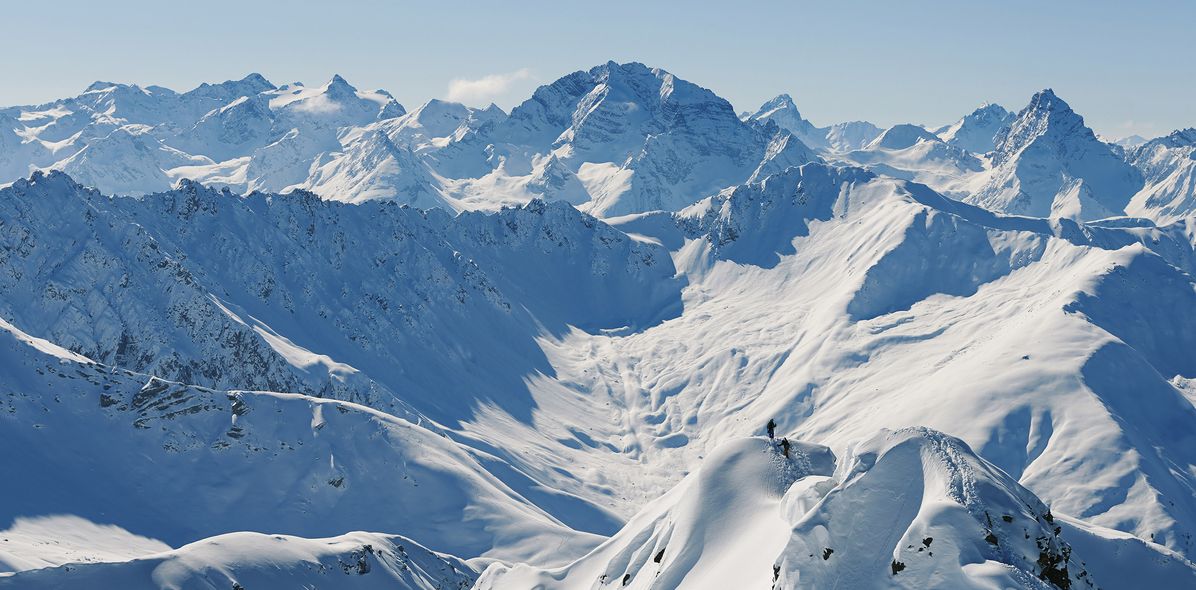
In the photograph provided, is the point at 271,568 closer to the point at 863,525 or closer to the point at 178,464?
the point at 178,464

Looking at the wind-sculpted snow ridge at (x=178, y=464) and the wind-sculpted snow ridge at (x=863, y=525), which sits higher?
the wind-sculpted snow ridge at (x=863, y=525)

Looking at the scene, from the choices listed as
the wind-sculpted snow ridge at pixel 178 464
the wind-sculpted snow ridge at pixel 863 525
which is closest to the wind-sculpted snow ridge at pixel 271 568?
the wind-sculpted snow ridge at pixel 178 464

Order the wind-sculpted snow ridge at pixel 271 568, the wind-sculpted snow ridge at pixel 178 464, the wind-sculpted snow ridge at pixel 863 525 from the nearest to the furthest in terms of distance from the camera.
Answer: the wind-sculpted snow ridge at pixel 863 525 → the wind-sculpted snow ridge at pixel 271 568 → the wind-sculpted snow ridge at pixel 178 464

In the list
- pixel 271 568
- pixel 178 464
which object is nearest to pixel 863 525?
pixel 271 568

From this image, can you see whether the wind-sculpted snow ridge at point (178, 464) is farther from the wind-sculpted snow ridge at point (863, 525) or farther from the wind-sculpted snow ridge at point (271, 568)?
the wind-sculpted snow ridge at point (863, 525)

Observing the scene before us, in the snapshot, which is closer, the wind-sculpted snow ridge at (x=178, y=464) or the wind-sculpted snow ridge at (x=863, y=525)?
the wind-sculpted snow ridge at (x=863, y=525)

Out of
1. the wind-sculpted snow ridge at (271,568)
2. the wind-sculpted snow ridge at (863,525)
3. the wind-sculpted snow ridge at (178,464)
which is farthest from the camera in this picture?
the wind-sculpted snow ridge at (178,464)

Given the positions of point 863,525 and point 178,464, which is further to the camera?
point 178,464

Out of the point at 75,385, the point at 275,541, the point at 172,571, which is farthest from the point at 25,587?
the point at 75,385
